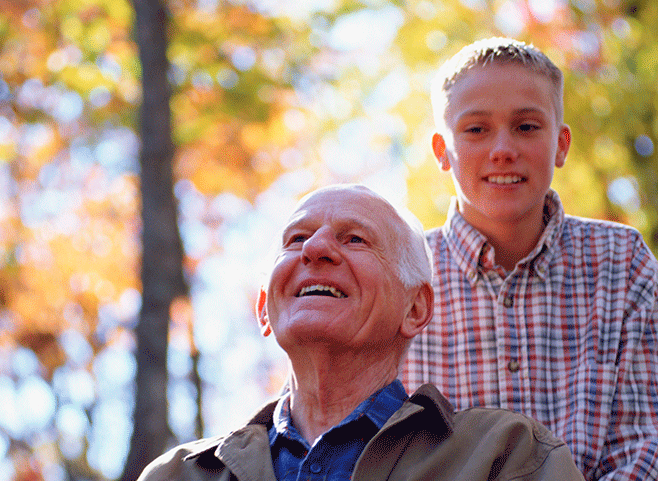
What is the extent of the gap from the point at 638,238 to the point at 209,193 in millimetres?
9315

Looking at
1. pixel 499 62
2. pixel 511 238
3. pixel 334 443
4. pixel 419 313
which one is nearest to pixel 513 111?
pixel 499 62

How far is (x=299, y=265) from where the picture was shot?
2.29m

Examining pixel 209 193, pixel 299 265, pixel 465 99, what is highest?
pixel 209 193

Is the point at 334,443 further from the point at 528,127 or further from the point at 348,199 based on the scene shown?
the point at 528,127

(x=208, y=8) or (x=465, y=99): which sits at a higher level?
(x=208, y=8)

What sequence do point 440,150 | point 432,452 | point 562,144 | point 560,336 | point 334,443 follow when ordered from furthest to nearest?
point 440,150
point 562,144
point 560,336
point 334,443
point 432,452

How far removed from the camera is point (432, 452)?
197 cm

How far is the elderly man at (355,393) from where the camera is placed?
76.5 inches

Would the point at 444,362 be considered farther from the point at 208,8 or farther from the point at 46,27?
the point at 46,27

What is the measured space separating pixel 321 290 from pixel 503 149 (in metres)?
0.75

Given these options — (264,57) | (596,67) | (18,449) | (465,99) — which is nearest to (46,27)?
(264,57)

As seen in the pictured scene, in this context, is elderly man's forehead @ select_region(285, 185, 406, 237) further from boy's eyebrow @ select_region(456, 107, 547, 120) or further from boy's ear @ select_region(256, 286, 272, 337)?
boy's eyebrow @ select_region(456, 107, 547, 120)

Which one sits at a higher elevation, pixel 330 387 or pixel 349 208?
pixel 349 208

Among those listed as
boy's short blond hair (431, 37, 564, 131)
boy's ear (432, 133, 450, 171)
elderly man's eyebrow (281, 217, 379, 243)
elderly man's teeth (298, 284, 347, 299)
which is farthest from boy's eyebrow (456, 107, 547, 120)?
elderly man's teeth (298, 284, 347, 299)
